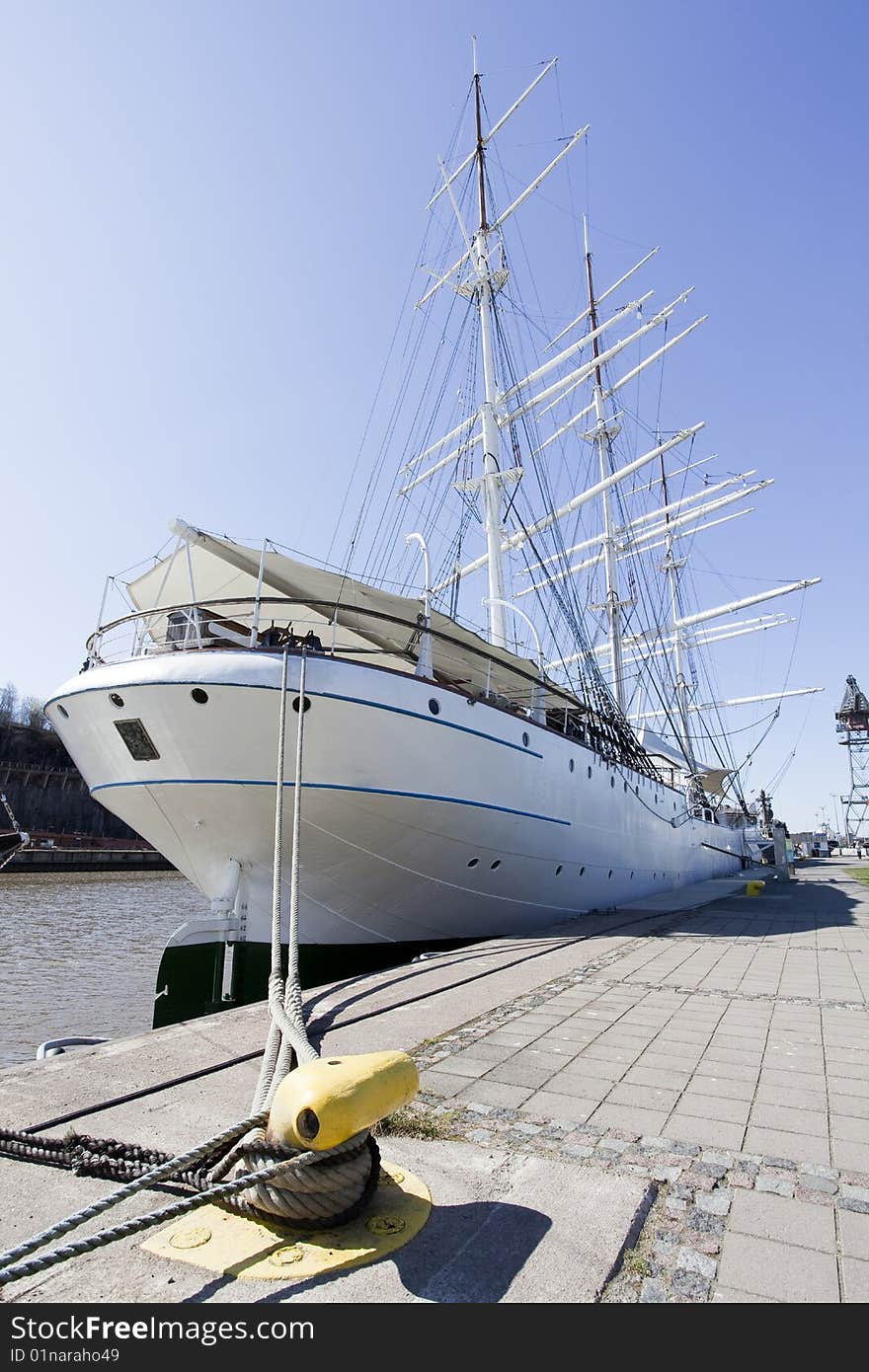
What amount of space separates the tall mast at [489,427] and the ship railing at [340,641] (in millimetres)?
3237

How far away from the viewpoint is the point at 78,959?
1508cm

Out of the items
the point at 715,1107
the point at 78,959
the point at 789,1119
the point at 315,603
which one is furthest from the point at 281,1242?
the point at 78,959

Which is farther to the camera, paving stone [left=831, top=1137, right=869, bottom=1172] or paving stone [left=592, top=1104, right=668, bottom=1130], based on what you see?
paving stone [left=592, top=1104, right=668, bottom=1130]

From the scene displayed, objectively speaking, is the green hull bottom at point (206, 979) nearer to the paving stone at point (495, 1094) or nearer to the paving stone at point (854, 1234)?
the paving stone at point (495, 1094)

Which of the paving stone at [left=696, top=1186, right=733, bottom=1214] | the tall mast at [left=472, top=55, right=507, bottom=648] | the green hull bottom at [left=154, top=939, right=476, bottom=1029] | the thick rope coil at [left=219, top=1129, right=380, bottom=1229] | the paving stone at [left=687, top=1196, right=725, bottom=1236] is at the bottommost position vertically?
the green hull bottom at [left=154, top=939, right=476, bottom=1029]

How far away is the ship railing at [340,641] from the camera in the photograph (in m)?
8.49

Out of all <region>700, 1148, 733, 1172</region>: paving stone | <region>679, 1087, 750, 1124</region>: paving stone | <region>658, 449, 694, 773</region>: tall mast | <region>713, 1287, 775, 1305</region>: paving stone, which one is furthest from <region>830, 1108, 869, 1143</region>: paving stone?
<region>658, 449, 694, 773</region>: tall mast

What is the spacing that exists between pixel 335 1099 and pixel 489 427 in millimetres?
18775

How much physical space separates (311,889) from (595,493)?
2220 cm

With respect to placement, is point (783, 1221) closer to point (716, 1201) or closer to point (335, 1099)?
point (716, 1201)

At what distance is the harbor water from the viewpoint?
31.8 ft

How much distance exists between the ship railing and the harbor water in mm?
4944

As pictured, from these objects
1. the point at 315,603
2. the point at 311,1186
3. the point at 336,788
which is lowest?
the point at 311,1186

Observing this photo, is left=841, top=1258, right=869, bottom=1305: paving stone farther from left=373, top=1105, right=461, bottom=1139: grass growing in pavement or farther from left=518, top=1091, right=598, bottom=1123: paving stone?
left=373, top=1105, right=461, bottom=1139: grass growing in pavement
